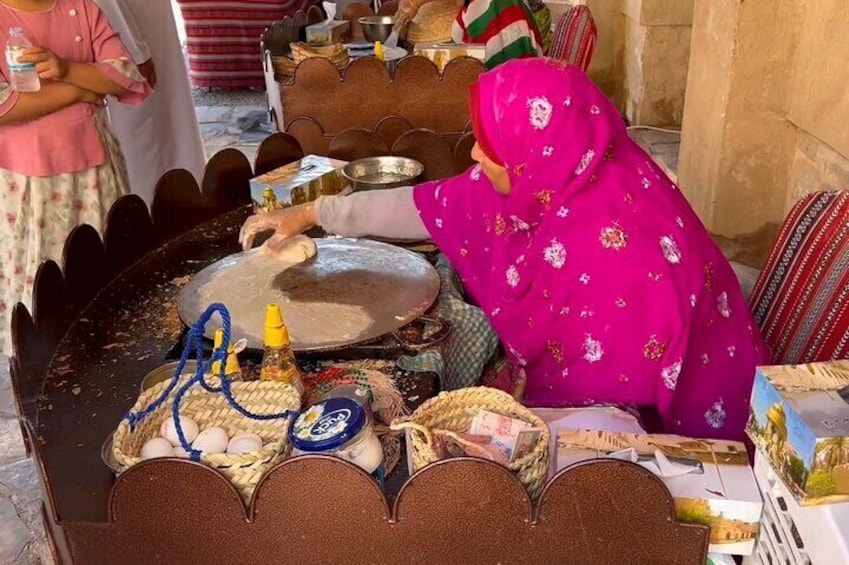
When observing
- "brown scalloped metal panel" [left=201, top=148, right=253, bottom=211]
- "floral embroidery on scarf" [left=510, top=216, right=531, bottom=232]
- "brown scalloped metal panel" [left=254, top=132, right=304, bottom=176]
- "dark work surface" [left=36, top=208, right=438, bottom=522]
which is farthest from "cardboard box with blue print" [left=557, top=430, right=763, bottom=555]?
"brown scalloped metal panel" [left=254, top=132, right=304, bottom=176]

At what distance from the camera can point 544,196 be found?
4.43ft

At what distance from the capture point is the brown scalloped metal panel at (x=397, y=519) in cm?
91

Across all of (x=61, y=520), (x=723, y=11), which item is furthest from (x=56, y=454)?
(x=723, y=11)

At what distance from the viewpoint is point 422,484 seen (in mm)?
920

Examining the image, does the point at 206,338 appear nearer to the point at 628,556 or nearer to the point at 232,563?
the point at 232,563

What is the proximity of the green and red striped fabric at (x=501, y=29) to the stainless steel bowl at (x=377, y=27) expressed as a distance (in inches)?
17.7

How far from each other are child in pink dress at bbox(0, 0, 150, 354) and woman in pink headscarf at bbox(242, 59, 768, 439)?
1082 millimetres


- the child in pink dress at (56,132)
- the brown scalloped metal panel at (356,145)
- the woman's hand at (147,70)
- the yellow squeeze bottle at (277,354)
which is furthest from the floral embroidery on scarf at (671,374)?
the woman's hand at (147,70)

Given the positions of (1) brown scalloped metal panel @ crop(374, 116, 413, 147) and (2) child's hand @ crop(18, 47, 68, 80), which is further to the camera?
(1) brown scalloped metal panel @ crop(374, 116, 413, 147)

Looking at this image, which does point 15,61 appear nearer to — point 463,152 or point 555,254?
point 463,152

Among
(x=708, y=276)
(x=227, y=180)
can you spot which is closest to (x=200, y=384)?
(x=708, y=276)

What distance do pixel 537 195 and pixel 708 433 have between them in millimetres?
528

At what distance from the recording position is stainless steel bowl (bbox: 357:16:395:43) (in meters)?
3.36

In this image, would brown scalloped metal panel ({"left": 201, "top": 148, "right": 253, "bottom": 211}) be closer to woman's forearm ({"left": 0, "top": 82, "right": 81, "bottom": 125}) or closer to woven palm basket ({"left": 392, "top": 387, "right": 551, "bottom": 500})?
woman's forearm ({"left": 0, "top": 82, "right": 81, "bottom": 125})
